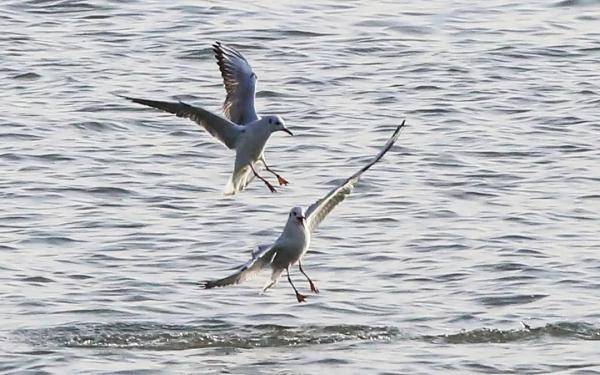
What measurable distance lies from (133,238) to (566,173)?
4540 mm

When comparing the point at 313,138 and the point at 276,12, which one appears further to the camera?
the point at 276,12

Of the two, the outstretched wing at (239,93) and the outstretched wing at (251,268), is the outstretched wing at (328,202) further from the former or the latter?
the outstretched wing at (239,93)

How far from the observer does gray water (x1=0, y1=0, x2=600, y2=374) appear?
1303cm

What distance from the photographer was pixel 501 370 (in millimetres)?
12312

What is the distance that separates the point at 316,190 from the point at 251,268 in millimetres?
5694

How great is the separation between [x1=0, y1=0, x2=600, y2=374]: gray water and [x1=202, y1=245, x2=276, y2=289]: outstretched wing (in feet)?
2.48

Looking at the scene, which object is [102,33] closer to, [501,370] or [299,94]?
[299,94]

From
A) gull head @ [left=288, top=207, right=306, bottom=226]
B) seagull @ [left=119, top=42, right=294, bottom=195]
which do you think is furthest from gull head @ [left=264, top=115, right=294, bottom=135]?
gull head @ [left=288, top=207, right=306, bottom=226]

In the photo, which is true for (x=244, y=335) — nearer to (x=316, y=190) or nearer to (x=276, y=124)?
(x=276, y=124)

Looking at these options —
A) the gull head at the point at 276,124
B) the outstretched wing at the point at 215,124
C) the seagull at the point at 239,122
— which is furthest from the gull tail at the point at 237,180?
the gull head at the point at 276,124

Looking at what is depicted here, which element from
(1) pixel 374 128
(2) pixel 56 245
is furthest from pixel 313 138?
(2) pixel 56 245

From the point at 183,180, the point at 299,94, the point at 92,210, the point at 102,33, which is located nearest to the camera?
the point at 92,210

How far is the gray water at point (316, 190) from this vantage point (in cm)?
1303

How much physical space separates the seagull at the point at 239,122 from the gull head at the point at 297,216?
306 mm
